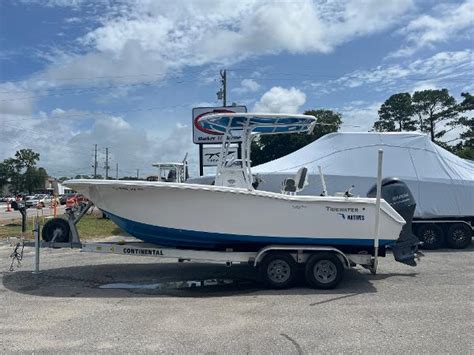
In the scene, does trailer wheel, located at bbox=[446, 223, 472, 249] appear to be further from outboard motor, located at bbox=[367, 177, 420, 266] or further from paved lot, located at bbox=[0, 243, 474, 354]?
outboard motor, located at bbox=[367, 177, 420, 266]

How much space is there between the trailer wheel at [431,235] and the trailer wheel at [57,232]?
929cm

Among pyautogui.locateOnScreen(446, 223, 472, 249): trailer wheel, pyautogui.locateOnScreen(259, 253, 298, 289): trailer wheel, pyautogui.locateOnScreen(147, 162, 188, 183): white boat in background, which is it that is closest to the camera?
pyautogui.locateOnScreen(259, 253, 298, 289): trailer wheel

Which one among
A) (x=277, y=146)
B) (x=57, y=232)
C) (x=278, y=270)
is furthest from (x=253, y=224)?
A: (x=277, y=146)

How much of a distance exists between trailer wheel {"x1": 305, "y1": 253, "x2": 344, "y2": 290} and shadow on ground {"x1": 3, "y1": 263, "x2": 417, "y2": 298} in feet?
0.48

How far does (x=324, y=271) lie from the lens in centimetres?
769

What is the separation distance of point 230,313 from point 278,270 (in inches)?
66.5

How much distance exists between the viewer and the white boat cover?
1291cm

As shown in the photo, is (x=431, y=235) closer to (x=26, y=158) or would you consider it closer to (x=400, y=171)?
(x=400, y=171)

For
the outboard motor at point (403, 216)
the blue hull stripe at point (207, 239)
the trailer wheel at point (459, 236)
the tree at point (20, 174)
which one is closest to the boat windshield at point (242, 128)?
the blue hull stripe at point (207, 239)

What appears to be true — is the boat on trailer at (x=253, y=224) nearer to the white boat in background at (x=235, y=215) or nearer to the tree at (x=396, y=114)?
the white boat in background at (x=235, y=215)

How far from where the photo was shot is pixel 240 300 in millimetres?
6906

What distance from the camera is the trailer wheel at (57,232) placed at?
812 cm

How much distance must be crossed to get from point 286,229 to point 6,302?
4312 mm

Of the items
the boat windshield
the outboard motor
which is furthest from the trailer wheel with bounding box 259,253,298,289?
the outboard motor
